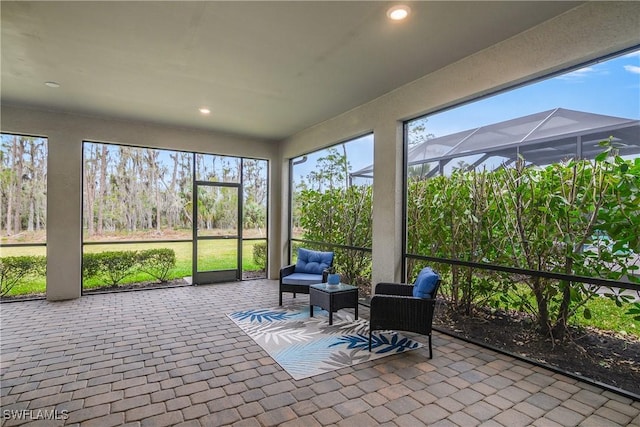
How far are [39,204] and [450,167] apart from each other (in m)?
6.77

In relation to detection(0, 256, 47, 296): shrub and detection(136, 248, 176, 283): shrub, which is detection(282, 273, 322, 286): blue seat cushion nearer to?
detection(136, 248, 176, 283): shrub

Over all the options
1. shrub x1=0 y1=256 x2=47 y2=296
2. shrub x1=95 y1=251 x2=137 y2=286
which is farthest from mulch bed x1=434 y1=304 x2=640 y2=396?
shrub x1=0 y1=256 x2=47 y2=296

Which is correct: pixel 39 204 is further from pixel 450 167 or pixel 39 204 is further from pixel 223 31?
pixel 450 167

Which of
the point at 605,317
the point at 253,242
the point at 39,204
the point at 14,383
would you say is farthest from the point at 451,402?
the point at 39,204

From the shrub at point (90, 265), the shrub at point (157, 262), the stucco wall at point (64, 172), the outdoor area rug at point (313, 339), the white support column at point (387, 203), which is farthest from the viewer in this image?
the shrub at point (157, 262)

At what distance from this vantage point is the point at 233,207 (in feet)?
25.0

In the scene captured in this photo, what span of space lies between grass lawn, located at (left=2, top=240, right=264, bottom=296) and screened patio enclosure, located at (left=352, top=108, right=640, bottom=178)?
4.54 metres

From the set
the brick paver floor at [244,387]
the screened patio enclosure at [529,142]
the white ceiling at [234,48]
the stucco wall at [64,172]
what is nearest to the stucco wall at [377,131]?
the stucco wall at [64,172]

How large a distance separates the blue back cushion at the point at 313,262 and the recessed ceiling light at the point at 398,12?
376 centimetres

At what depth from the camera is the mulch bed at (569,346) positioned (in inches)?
117

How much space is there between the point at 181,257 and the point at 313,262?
311 centimetres

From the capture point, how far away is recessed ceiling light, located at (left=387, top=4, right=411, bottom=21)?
2.82 metres

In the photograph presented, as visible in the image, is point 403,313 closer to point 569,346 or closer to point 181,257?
point 569,346

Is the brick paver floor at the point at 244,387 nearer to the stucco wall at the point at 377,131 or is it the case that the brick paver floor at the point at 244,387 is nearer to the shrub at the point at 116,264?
the stucco wall at the point at 377,131
